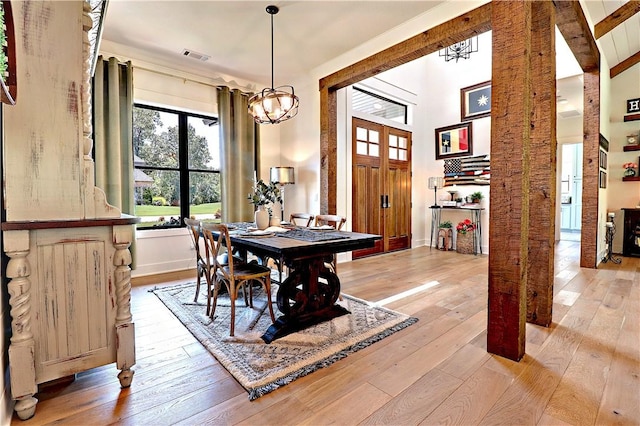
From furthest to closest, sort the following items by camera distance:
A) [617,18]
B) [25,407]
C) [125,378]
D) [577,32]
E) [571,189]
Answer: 1. [571,189]
2. [617,18]
3. [577,32]
4. [125,378]
5. [25,407]

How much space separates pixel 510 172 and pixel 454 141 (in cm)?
459

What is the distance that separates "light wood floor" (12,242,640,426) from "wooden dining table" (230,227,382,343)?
56 centimetres

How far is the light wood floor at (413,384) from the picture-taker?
4.92 ft

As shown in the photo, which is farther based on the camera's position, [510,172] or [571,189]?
[571,189]

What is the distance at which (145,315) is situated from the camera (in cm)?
278

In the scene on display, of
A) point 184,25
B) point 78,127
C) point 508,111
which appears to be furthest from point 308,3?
point 78,127

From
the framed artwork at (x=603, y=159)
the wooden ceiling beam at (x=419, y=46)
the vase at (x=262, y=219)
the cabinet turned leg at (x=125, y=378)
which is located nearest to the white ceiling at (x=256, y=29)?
the wooden ceiling beam at (x=419, y=46)

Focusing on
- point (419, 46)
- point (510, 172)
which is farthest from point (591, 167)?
point (510, 172)

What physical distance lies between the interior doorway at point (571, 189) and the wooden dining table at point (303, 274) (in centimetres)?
969

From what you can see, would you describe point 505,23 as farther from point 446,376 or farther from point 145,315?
point 145,315

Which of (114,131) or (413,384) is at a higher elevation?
(114,131)

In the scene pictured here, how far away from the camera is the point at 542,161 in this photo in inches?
96.1

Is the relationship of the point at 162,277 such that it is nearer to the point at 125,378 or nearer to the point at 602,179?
the point at 125,378

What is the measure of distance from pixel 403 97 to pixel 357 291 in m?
4.35
